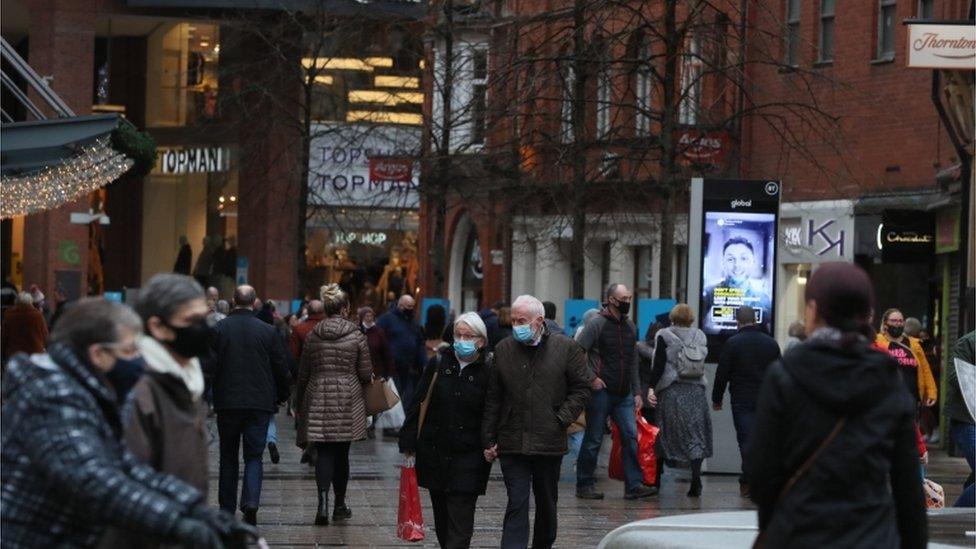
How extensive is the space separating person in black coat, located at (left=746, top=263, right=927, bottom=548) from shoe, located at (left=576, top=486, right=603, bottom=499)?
1248 cm

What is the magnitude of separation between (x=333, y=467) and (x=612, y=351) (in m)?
3.80

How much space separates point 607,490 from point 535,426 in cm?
729

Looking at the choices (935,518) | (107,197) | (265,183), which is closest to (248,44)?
(265,183)

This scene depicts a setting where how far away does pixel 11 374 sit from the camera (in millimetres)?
6121

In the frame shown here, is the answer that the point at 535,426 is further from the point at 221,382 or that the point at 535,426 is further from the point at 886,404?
the point at 886,404

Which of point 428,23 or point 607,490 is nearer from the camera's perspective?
point 607,490

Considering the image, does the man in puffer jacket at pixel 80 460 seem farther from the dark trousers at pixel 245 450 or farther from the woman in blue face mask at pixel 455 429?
the dark trousers at pixel 245 450

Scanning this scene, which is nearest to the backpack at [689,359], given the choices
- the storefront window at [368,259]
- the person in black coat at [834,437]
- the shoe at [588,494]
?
the shoe at [588,494]

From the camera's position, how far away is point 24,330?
2320cm

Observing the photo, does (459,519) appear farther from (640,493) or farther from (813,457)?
(813,457)

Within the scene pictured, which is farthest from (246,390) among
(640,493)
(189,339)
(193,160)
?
(193,160)

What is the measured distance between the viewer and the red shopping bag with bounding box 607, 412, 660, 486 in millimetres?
19453

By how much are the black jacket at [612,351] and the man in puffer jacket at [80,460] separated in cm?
1287

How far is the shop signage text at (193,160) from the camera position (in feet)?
175
